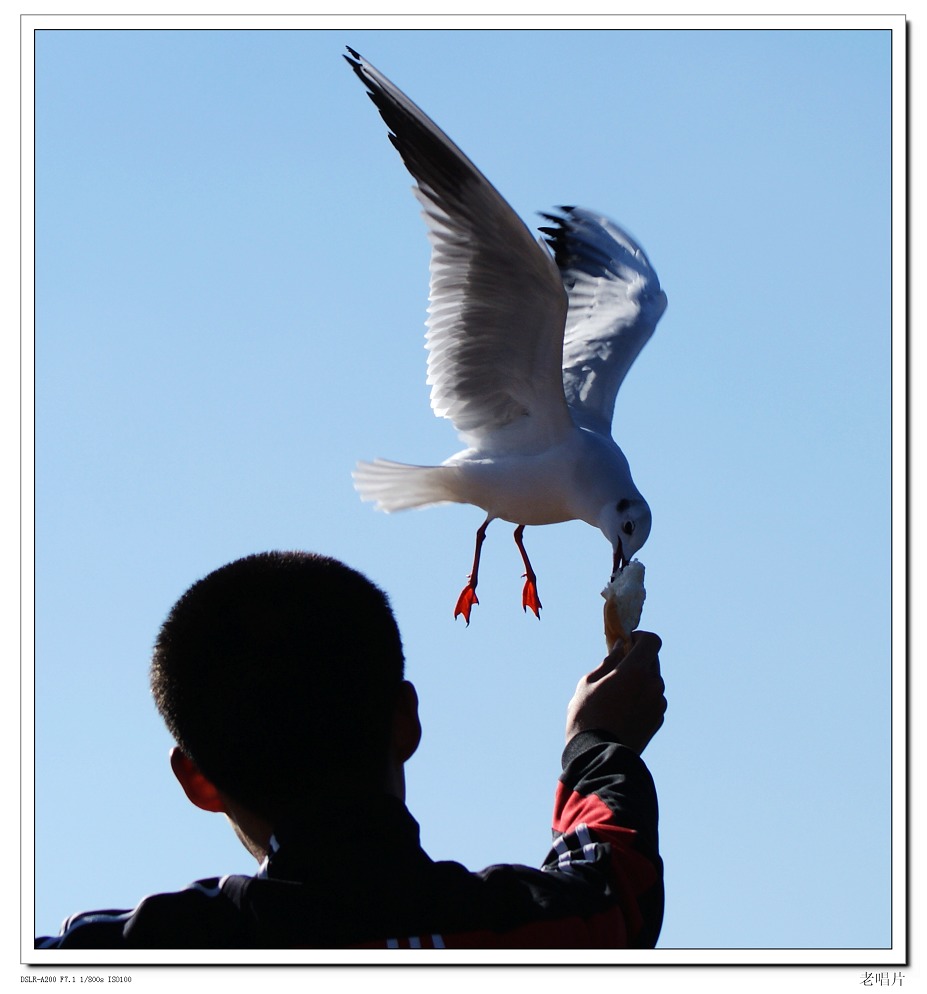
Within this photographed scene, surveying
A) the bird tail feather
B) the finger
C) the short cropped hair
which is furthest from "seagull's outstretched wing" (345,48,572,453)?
the short cropped hair

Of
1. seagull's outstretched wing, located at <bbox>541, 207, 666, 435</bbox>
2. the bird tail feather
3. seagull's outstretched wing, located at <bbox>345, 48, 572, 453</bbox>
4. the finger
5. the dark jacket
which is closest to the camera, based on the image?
the dark jacket

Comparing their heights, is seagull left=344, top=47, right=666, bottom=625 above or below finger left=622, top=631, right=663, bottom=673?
above

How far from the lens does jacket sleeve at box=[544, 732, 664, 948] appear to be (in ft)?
3.75

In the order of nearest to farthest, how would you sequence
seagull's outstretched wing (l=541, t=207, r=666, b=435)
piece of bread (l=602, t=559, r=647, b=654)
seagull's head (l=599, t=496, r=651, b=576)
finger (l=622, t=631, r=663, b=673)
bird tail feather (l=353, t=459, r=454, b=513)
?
finger (l=622, t=631, r=663, b=673)
piece of bread (l=602, t=559, r=647, b=654)
seagull's head (l=599, t=496, r=651, b=576)
bird tail feather (l=353, t=459, r=454, b=513)
seagull's outstretched wing (l=541, t=207, r=666, b=435)

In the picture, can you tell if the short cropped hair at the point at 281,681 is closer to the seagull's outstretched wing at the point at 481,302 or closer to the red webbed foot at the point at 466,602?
the seagull's outstretched wing at the point at 481,302

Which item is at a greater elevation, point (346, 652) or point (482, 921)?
point (346, 652)

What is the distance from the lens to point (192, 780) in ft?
3.76

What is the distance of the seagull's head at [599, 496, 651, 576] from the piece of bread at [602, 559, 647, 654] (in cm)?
183

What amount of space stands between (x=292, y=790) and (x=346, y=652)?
0.42ft

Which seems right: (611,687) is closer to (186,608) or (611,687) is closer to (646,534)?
(186,608)

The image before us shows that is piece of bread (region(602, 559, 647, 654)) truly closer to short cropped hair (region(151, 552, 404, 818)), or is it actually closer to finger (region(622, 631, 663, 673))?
finger (region(622, 631, 663, 673))
